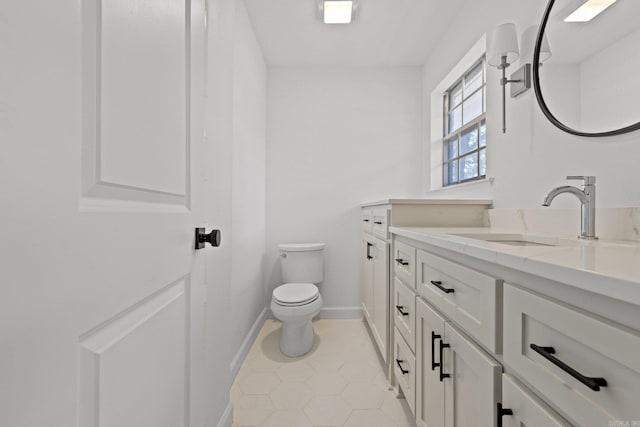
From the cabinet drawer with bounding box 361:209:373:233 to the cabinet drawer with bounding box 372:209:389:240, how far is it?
0.33 ft

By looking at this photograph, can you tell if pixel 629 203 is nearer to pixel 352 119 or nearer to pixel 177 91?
pixel 177 91

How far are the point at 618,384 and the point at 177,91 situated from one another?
963 mm

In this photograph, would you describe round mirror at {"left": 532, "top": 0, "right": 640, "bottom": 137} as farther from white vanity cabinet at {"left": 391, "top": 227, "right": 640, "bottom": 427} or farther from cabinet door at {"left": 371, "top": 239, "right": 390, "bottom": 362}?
cabinet door at {"left": 371, "top": 239, "right": 390, "bottom": 362}

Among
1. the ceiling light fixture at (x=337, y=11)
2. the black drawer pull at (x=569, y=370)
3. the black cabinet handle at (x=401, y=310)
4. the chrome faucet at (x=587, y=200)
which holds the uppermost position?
the ceiling light fixture at (x=337, y=11)

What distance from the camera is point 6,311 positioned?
0.26 m

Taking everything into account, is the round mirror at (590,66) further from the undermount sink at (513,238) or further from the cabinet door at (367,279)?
the cabinet door at (367,279)

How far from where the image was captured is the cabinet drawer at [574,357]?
410 millimetres

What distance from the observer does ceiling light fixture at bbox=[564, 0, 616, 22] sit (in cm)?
99

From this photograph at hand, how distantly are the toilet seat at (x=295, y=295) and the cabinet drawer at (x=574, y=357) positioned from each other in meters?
1.40

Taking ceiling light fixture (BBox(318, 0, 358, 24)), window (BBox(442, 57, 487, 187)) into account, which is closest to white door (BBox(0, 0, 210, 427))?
ceiling light fixture (BBox(318, 0, 358, 24))

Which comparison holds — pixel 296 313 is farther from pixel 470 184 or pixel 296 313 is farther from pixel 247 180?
pixel 470 184

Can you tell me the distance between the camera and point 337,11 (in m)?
2.00

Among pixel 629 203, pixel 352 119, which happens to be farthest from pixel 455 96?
pixel 629 203

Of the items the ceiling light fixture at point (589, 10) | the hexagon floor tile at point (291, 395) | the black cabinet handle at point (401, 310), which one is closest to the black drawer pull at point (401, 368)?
the black cabinet handle at point (401, 310)
